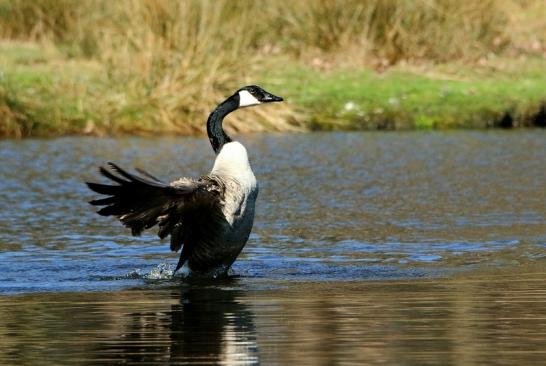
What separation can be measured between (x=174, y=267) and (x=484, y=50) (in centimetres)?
1818

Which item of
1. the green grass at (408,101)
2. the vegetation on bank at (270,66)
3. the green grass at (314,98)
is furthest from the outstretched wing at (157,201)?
the green grass at (408,101)

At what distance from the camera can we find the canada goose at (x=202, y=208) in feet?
33.4

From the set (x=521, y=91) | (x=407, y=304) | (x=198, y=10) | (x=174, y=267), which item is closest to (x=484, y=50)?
(x=521, y=91)

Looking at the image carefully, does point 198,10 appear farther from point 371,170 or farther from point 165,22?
point 371,170

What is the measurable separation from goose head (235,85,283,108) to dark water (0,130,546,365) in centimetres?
128

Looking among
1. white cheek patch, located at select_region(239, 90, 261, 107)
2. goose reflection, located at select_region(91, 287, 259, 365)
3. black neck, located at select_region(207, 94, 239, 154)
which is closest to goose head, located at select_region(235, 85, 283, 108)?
white cheek patch, located at select_region(239, 90, 261, 107)

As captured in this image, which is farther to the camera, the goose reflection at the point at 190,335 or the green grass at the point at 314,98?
the green grass at the point at 314,98

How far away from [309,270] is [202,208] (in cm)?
102

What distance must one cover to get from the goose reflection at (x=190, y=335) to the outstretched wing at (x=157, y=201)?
0.86 metres

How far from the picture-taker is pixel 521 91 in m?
25.1

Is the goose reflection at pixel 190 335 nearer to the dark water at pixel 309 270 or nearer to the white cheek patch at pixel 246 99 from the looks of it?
the dark water at pixel 309 270

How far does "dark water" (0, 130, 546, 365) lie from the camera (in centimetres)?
761

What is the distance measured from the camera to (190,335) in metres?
7.99

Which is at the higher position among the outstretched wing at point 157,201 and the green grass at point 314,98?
the outstretched wing at point 157,201
